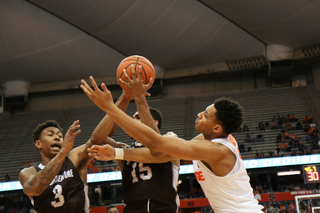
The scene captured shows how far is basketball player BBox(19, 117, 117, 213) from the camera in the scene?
358cm

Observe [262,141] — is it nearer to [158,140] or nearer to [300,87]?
[300,87]

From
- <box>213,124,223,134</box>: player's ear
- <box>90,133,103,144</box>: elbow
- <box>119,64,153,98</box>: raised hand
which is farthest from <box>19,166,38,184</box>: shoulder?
<box>213,124,223,134</box>: player's ear

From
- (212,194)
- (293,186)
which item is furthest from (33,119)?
(212,194)

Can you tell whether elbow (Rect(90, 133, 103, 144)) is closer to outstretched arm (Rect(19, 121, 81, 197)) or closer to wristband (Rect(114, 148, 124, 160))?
outstretched arm (Rect(19, 121, 81, 197))

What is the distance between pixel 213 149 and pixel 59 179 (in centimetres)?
190

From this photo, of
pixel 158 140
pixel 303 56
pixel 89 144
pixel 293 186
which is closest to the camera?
pixel 158 140

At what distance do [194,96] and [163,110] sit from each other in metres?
3.16

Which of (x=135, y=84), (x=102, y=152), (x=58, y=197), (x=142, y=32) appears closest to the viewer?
(x=135, y=84)

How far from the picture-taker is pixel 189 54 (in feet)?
79.7

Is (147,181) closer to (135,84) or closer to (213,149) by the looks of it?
(213,149)

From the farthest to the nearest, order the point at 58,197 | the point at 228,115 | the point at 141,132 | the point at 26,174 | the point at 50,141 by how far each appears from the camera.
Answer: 1. the point at 50,141
2. the point at 26,174
3. the point at 58,197
4. the point at 228,115
5. the point at 141,132

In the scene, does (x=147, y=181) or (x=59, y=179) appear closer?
(x=147, y=181)

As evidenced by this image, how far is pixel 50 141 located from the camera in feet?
13.5

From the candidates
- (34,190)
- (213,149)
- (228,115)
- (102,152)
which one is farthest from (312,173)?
(34,190)
